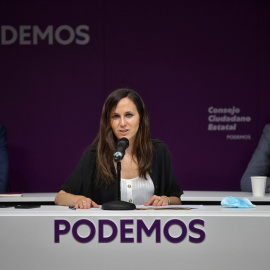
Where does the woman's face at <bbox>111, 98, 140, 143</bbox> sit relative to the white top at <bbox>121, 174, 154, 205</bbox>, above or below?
above

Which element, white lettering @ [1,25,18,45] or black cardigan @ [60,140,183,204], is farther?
white lettering @ [1,25,18,45]

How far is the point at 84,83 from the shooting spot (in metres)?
5.10

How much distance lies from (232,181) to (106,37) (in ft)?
5.83

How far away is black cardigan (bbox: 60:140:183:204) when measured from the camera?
289 cm

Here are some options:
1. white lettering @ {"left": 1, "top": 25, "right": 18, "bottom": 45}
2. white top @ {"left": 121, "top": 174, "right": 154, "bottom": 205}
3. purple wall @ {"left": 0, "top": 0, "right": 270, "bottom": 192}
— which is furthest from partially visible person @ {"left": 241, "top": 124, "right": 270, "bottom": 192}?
white lettering @ {"left": 1, "top": 25, "right": 18, "bottom": 45}

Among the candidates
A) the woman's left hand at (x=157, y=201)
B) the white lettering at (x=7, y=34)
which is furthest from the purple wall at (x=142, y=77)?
the woman's left hand at (x=157, y=201)

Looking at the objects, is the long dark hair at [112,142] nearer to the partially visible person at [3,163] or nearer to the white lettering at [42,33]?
the partially visible person at [3,163]

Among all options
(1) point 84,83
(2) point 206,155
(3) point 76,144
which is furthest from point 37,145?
(2) point 206,155

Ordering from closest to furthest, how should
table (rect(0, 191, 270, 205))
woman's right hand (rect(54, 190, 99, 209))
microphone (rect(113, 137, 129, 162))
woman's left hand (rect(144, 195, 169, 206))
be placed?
microphone (rect(113, 137, 129, 162)) < woman's right hand (rect(54, 190, 99, 209)) < woman's left hand (rect(144, 195, 169, 206)) < table (rect(0, 191, 270, 205))

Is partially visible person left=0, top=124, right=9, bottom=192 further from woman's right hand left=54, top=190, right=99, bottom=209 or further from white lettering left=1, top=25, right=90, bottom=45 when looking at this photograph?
woman's right hand left=54, top=190, right=99, bottom=209

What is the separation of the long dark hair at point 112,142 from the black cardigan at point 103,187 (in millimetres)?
42

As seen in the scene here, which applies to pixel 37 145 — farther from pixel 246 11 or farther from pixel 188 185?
pixel 246 11

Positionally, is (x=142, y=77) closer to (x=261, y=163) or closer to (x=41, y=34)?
(x=41, y=34)

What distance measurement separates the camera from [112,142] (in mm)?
2924
